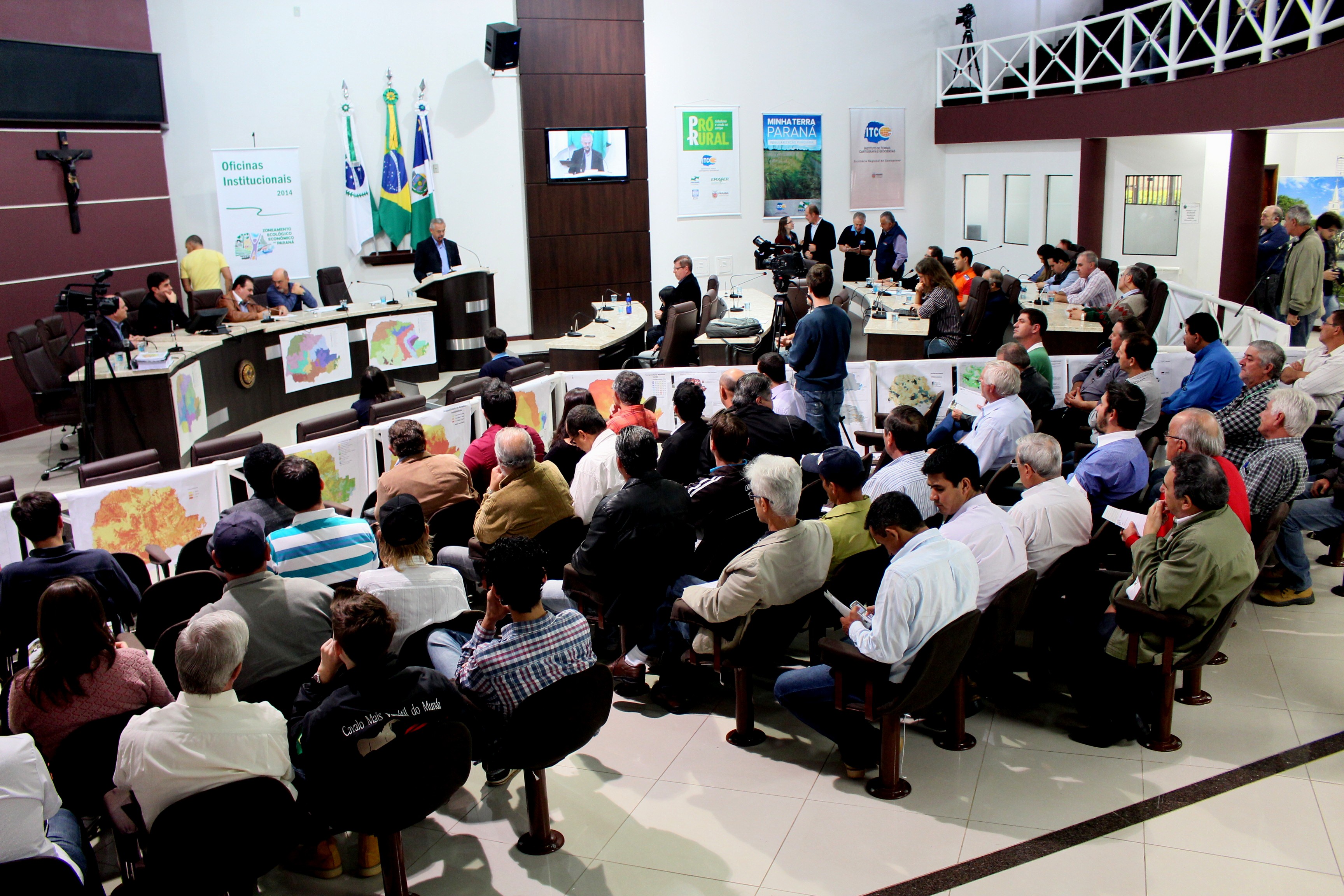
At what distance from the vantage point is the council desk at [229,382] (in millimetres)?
7797

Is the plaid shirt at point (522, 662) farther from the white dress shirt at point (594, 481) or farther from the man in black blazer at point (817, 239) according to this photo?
the man in black blazer at point (817, 239)

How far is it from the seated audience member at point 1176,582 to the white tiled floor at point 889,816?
180mm

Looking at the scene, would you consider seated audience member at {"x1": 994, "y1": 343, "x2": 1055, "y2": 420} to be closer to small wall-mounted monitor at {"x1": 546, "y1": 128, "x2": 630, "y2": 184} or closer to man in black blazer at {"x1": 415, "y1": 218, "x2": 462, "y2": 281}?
man in black blazer at {"x1": 415, "y1": 218, "x2": 462, "y2": 281}

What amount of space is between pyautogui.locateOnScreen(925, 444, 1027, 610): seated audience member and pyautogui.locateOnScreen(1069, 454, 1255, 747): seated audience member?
1.49 feet

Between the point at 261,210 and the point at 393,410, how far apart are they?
647cm

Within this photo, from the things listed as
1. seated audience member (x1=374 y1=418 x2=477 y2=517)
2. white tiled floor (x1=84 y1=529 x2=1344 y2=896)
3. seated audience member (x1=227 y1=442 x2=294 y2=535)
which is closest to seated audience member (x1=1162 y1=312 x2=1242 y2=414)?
white tiled floor (x1=84 y1=529 x2=1344 y2=896)

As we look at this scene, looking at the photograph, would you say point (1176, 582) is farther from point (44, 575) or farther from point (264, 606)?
point (44, 575)

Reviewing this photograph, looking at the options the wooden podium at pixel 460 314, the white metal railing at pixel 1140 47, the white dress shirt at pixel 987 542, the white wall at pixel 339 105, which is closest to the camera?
the white dress shirt at pixel 987 542

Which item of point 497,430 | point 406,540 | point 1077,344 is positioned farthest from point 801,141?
point 406,540

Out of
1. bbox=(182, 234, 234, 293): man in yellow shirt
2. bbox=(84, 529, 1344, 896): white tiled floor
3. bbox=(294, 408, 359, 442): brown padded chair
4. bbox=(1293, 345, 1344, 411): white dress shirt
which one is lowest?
bbox=(84, 529, 1344, 896): white tiled floor

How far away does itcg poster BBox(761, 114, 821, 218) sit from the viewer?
14.6 m

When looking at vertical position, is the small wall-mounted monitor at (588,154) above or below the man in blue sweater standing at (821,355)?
above

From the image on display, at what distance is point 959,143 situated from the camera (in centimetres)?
1524

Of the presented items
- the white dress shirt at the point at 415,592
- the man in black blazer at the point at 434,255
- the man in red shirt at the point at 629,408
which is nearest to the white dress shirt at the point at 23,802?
the white dress shirt at the point at 415,592
